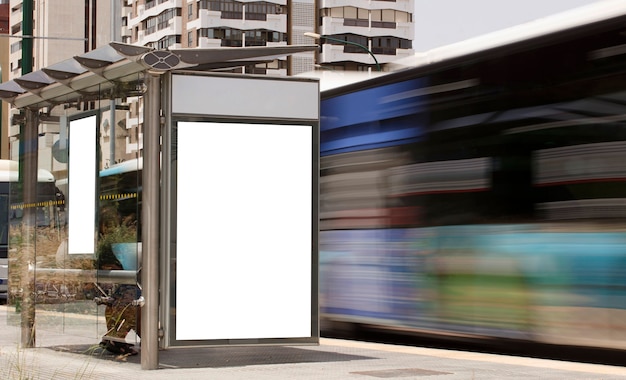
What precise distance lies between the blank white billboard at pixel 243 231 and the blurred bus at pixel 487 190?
6.07ft

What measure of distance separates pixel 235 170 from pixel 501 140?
2.64 m

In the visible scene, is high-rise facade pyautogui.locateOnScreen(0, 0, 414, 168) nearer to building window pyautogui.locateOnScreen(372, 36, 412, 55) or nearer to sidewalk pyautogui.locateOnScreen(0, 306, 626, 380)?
building window pyautogui.locateOnScreen(372, 36, 412, 55)

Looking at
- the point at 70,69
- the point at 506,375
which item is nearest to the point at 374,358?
the point at 506,375

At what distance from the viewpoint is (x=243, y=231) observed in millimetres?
10906

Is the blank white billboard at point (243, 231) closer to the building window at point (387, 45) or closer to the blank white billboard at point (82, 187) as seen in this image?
the blank white billboard at point (82, 187)

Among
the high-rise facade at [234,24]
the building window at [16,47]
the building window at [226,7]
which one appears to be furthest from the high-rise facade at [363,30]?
the building window at [16,47]

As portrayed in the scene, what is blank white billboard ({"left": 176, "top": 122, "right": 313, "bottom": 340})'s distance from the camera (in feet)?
35.0

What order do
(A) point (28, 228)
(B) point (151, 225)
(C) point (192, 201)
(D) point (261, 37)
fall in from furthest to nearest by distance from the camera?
(D) point (261, 37)
(A) point (28, 228)
(C) point (192, 201)
(B) point (151, 225)

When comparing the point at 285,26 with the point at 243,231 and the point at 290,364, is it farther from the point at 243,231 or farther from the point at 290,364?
the point at 290,364

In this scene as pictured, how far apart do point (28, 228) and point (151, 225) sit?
315 centimetres

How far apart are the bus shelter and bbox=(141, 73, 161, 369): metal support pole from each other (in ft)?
0.04

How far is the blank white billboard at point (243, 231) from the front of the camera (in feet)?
35.0

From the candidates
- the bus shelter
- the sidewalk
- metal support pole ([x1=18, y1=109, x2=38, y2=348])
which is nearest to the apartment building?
metal support pole ([x1=18, y1=109, x2=38, y2=348])

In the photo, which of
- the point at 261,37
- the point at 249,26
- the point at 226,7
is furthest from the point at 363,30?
the point at 226,7
